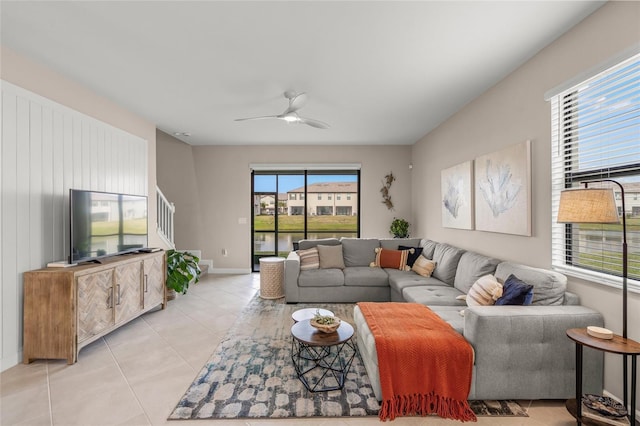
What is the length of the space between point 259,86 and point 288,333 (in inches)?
109

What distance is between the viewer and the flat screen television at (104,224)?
114 inches

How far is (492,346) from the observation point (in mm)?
1990

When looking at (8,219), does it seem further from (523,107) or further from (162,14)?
(523,107)

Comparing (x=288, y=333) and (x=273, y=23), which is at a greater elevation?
(x=273, y=23)

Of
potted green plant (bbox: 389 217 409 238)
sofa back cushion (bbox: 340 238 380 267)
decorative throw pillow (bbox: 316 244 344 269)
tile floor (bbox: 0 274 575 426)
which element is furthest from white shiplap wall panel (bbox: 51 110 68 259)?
potted green plant (bbox: 389 217 409 238)

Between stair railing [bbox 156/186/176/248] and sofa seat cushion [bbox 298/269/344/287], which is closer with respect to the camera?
sofa seat cushion [bbox 298/269/344/287]

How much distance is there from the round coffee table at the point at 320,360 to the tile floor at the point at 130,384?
1.25ft

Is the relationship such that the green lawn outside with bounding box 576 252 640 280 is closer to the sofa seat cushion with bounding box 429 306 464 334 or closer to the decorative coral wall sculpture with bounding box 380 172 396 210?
the sofa seat cushion with bounding box 429 306 464 334

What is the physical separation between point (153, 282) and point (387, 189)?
4.61 meters

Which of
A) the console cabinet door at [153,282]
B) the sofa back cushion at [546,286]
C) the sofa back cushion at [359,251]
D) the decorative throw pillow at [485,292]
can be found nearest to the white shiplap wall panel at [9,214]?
the console cabinet door at [153,282]

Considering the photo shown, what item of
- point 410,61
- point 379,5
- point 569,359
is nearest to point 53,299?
point 379,5

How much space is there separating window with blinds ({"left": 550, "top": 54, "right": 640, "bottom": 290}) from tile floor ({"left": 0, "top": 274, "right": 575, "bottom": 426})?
1.07 meters

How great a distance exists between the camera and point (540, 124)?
259cm

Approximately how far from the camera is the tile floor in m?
1.91
